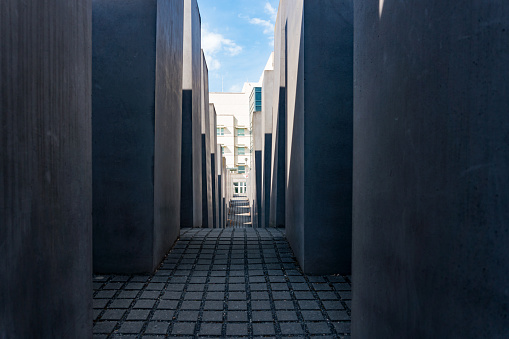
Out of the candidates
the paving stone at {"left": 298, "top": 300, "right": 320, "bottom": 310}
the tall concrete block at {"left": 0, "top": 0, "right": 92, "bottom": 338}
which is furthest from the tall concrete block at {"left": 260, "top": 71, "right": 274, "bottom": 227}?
the tall concrete block at {"left": 0, "top": 0, "right": 92, "bottom": 338}

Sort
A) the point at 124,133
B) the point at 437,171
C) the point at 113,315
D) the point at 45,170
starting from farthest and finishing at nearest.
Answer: the point at 124,133, the point at 113,315, the point at 45,170, the point at 437,171

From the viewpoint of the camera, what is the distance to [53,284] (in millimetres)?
2199

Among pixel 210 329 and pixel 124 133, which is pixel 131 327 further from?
pixel 124 133

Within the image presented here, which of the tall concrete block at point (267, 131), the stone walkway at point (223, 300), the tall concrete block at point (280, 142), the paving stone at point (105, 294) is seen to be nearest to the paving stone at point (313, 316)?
the stone walkway at point (223, 300)

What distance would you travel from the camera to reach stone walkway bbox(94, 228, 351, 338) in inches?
124

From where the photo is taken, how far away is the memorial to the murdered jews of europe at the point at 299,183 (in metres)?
1.52

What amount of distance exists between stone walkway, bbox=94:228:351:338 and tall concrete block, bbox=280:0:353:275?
493 millimetres

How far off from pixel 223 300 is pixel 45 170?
99.2 inches

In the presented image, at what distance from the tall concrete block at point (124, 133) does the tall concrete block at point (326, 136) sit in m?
2.24

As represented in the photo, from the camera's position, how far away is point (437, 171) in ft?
5.57

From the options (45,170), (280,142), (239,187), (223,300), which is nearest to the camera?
(45,170)

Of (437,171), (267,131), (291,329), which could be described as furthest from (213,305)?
(267,131)

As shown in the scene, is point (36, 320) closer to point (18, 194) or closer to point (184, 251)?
point (18, 194)

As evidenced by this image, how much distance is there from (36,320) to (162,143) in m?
3.41
